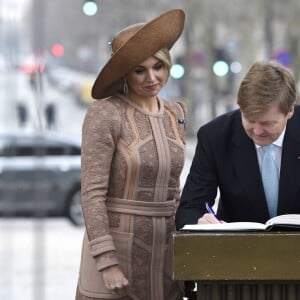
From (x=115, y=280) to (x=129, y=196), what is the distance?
11.3 inches

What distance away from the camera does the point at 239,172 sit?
3.69 metres

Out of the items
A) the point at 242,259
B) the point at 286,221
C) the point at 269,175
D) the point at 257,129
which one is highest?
the point at 257,129

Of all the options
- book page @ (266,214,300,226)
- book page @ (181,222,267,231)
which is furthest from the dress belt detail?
book page @ (266,214,300,226)

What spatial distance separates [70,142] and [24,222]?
154 centimetres

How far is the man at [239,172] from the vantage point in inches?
144

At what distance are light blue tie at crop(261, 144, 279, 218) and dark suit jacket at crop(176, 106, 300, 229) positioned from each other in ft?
0.08

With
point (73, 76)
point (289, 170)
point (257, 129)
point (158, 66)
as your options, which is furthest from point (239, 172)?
point (73, 76)

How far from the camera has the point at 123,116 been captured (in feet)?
12.8

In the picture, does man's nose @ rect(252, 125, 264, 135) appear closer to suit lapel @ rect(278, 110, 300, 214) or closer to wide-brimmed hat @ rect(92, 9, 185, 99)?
suit lapel @ rect(278, 110, 300, 214)

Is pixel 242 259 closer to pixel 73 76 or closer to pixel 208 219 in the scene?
pixel 208 219

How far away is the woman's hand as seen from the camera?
3742 mm

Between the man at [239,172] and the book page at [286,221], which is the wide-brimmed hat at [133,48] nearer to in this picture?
the man at [239,172]

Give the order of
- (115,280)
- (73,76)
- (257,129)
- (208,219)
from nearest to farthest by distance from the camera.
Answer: (257,129) → (208,219) → (115,280) → (73,76)

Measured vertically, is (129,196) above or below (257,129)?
below
